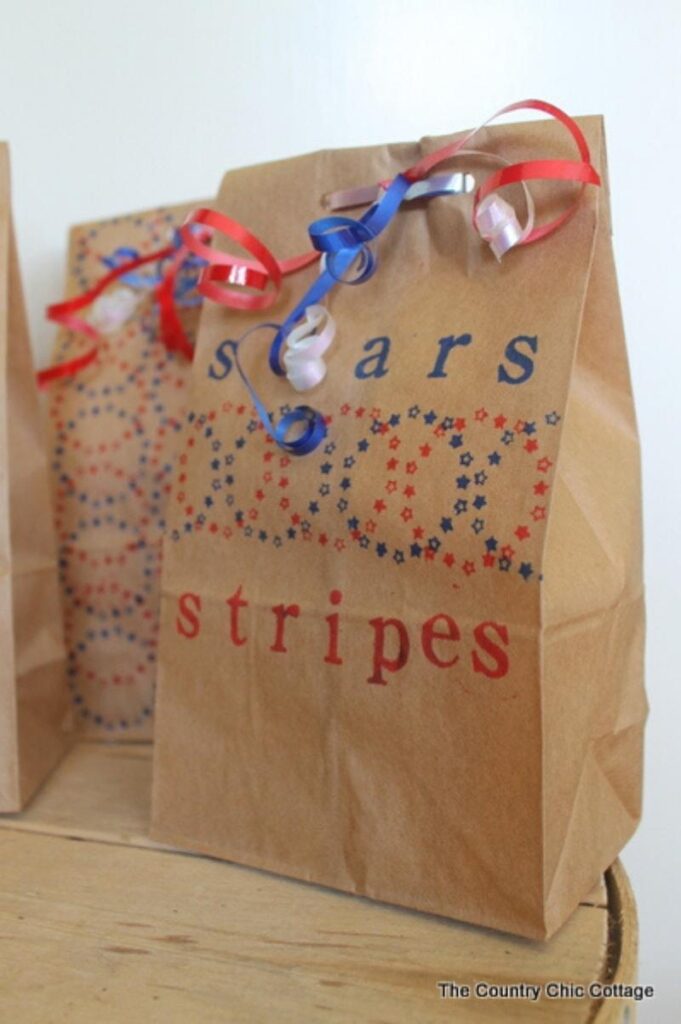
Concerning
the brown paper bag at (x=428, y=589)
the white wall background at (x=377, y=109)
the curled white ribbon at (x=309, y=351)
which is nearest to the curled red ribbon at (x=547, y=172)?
the brown paper bag at (x=428, y=589)

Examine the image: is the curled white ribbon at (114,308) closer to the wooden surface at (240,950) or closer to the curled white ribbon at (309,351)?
the curled white ribbon at (309,351)

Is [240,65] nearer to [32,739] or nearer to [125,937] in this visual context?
[32,739]

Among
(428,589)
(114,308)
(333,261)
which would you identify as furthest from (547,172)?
(114,308)

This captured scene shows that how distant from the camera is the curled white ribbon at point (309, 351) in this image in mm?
543

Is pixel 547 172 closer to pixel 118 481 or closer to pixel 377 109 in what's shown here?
pixel 377 109

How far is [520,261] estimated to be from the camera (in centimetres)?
50

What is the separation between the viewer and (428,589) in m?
0.49

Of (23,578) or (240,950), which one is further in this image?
(23,578)

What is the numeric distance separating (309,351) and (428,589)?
0.57ft

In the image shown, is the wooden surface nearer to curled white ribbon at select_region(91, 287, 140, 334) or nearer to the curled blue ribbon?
the curled blue ribbon

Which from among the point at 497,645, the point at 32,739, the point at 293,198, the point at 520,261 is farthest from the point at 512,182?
the point at 32,739

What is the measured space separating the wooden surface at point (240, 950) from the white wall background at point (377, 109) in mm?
313

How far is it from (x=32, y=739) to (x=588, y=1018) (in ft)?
1.45

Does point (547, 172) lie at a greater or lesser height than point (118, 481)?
greater
